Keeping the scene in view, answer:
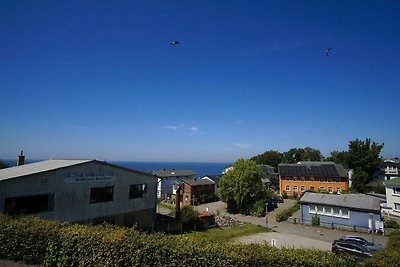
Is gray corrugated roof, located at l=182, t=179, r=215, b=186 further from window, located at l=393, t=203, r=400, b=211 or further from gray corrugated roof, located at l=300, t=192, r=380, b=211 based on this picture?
window, located at l=393, t=203, r=400, b=211

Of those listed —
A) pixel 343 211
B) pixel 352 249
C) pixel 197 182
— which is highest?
pixel 197 182

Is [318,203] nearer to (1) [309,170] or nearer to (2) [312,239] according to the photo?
(2) [312,239]

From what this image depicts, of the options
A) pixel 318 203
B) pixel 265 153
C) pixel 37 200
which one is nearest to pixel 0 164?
pixel 37 200

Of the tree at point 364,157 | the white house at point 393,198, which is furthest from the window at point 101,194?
the tree at point 364,157

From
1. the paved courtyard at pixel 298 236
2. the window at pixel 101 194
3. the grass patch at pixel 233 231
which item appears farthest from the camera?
the grass patch at pixel 233 231

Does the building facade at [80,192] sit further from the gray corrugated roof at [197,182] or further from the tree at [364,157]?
the tree at [364,157]

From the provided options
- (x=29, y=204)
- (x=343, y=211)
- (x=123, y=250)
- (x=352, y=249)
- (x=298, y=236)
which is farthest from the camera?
(x=343, y=211)

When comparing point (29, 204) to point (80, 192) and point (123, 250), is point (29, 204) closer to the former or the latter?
point (80, 192)

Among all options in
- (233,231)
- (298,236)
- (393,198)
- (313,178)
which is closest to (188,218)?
(233,231)
